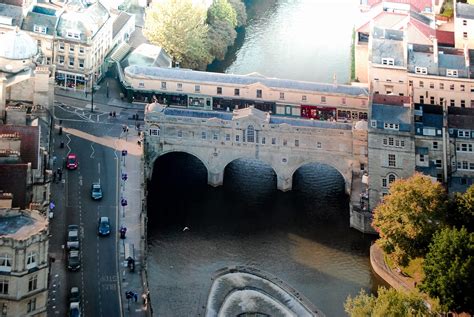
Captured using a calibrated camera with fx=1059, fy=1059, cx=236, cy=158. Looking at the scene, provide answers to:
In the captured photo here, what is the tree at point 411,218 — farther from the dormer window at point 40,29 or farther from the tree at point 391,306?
the dormer window at point 40,29

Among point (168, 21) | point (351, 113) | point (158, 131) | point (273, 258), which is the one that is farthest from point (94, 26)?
point (273, 258)

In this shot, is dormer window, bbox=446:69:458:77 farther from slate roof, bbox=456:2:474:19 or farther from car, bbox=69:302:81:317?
car, bbox=69:302:81:317

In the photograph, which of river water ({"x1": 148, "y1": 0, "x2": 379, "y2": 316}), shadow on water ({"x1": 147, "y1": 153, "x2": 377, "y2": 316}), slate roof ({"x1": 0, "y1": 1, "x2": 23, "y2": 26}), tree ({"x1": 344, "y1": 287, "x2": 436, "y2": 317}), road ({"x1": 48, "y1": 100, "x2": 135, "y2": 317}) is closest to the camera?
tree ({"x1": 344, "y1": 287, "x2": 436, "y2": 317})

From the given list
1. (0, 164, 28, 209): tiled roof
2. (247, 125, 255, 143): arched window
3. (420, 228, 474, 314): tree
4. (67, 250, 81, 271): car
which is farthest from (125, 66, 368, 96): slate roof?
(0, 164, 28, 209): tiled roof

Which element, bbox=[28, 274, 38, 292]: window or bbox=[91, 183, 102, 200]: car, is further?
bbox=[91, 183, 102, 200]: car

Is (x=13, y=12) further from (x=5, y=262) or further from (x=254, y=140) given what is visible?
(x=5, y=262)

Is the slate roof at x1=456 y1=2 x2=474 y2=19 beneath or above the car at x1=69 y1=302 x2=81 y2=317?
above

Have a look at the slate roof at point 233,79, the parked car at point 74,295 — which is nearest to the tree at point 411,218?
the slate roof at point 233,79

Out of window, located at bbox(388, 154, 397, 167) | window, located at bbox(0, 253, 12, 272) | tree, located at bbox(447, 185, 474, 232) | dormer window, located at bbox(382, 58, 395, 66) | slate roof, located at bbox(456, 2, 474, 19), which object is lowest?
window, located at bbox(0, 253, 12, 272)
